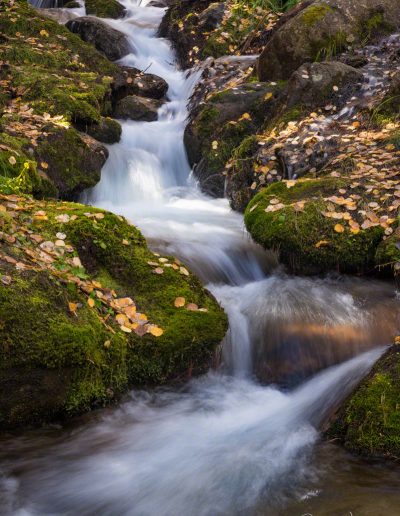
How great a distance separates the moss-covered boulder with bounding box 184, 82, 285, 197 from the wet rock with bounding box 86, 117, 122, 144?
4.22ft

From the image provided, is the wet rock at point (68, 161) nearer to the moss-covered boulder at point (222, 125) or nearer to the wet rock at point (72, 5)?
the moss-covered boulder at point (222, 125)

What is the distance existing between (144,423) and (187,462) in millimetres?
490

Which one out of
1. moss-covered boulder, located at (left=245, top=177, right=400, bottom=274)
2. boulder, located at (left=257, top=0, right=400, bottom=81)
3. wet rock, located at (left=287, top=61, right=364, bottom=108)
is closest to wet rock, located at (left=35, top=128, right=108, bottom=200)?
moss-covered boulder, located at (left=245, top=177, right=400, bottom=274)

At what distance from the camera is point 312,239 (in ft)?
17.4

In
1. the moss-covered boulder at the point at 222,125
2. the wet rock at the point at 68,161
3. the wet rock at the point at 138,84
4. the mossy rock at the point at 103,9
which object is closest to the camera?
the wet rock at the point at 68,161

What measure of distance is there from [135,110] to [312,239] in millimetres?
6284

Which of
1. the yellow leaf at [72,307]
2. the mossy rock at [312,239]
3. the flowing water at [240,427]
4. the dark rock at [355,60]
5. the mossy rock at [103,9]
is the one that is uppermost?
the mossy rock at [103,9]

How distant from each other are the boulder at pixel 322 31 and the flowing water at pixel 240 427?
14.4 ft

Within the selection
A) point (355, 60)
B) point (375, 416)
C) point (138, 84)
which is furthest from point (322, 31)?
point (375, 416)

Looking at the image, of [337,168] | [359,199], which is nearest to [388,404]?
[359,199]

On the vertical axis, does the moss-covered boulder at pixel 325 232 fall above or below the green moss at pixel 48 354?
above

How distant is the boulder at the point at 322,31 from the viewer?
938 centimetres

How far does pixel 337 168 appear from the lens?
648 centimetres

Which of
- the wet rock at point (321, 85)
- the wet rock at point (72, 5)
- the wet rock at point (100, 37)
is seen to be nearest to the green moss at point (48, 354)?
the wet rock at point (321, 85)
